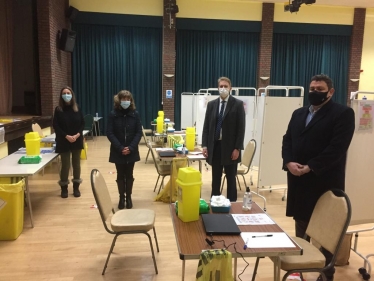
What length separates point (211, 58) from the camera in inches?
427

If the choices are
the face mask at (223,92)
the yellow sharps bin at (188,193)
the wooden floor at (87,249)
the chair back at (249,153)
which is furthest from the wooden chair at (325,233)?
the chair back at (249,153)

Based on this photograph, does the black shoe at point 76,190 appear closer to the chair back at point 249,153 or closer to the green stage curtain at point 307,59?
the chair back at point 249,153

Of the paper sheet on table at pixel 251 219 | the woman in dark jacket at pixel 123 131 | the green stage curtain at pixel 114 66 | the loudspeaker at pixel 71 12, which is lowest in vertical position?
the paper sheet on table at pixel 251 219

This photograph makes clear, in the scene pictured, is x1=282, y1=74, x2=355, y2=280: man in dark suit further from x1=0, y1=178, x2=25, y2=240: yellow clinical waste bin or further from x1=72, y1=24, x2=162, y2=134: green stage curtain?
x1=72, y1=24, x2=162, y2=134: green stage curtain

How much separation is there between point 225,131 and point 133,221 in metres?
1.49

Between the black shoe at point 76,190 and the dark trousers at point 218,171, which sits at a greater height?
the dark trousers at point 218,171

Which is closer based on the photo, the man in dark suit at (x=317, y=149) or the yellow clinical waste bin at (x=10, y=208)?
the man in dark suit at (x=317, y=149)

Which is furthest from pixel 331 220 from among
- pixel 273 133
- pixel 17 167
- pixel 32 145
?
pixel 32 145

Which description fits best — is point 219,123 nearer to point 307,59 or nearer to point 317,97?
point 317,97

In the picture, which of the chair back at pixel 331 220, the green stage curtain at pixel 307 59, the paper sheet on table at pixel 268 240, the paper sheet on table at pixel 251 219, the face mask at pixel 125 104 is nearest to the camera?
the paper sheet on table at pixel 268 240

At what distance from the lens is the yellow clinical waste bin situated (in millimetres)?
3100

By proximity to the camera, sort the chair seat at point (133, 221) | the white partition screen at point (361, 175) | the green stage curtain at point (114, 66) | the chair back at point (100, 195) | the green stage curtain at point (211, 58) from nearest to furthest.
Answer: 1. the chair back at point (100, 195)
2. the chair seat at point (133, 221)
3. the white partition screen at point (361, 175)
4. the green stage curtain at point (114, 66)
5. the green stage curtain at point (211, 58)

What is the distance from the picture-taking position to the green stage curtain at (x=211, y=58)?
34.9 feet

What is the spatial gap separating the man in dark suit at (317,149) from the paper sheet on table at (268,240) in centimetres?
63
